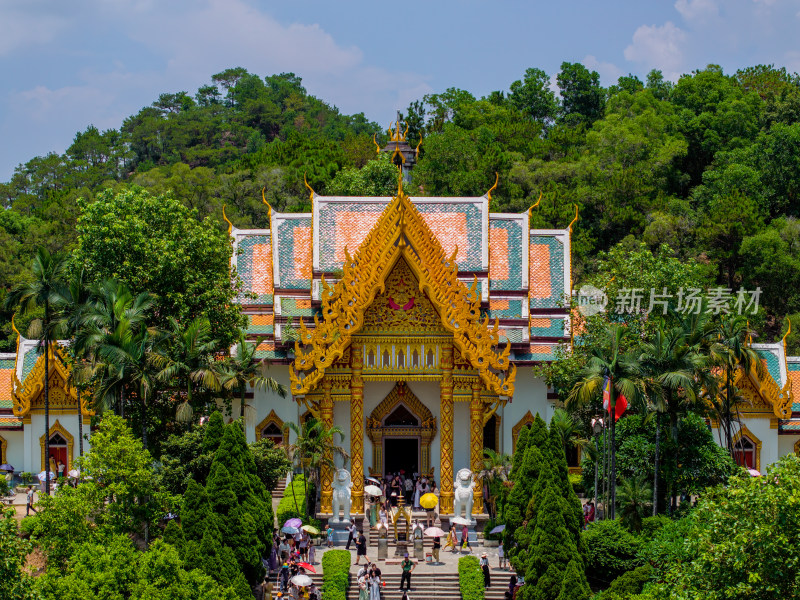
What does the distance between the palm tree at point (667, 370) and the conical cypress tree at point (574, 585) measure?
620cm

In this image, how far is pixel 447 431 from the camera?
37.8 meters

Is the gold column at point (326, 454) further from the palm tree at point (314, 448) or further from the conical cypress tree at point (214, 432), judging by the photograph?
the conical cypress tree at point (214, 432)

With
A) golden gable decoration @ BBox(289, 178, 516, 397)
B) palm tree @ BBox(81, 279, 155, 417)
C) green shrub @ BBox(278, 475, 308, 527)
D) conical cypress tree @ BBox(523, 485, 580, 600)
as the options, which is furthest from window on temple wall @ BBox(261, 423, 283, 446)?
conical cypress tree @ BBox(523, 485, 580, 600)

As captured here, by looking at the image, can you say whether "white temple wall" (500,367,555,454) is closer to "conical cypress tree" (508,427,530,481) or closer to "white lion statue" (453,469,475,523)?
"white lion statue" (453,469,475,523)

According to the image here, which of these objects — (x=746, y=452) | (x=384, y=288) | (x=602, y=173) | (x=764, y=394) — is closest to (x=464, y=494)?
(x=384, y=288)

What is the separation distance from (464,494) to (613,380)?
18.4 ft

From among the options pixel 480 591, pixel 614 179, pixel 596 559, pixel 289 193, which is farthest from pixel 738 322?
pixel 289 193

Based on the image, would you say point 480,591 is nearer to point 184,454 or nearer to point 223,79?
point 184,454

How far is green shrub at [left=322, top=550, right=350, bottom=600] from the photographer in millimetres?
32156

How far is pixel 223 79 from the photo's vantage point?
552 feet

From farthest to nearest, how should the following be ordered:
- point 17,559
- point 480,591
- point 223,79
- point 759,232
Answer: point 223,79 < point 759,232 < point 480,591 < point 17,559

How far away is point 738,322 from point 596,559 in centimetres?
941

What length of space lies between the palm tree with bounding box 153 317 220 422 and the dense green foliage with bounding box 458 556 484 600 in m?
9.08

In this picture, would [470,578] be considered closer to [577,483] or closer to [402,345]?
[402,345]
